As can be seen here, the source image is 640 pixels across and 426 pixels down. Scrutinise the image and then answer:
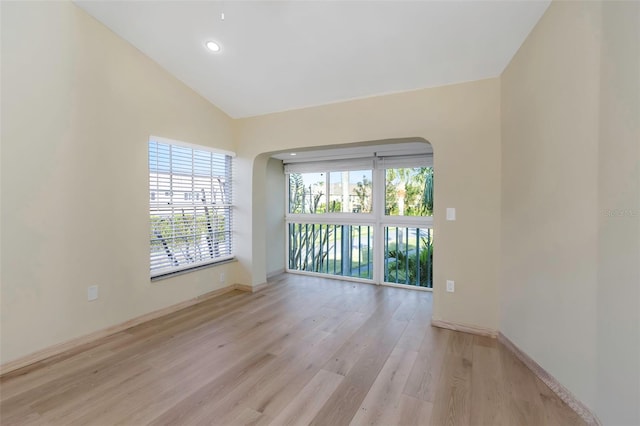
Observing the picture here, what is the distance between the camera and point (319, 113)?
3451 mm

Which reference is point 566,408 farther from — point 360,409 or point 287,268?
point 287,268

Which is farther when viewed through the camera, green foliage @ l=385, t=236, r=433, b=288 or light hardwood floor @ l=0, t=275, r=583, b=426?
green foliage @ l=385, t=236, r=433, b=288

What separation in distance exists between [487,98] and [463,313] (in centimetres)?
204

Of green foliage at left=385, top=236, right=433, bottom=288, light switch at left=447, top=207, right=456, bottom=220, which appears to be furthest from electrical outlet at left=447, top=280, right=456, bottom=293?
green foliage at left=385, top=236, right=433, bottom=288

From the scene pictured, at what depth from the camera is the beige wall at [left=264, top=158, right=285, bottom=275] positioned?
15.9 feet

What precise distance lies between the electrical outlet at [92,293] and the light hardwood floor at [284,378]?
1.31ft

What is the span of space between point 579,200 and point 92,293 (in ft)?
12.4

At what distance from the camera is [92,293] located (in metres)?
2.63

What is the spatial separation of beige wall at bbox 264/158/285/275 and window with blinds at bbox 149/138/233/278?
818mm

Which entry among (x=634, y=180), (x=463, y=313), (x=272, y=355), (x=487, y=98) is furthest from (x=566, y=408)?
(x=487, y=98)

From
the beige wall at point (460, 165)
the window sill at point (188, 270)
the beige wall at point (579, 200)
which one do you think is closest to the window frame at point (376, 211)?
the beige wall at point (460, 165)

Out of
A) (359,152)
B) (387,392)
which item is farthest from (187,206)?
(387,392)

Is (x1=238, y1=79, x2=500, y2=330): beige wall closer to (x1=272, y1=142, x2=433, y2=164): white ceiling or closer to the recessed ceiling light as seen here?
(x1=272, y1=142, x2=433, y2=164): white ceiling

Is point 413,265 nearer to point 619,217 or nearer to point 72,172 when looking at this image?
point 619,217
